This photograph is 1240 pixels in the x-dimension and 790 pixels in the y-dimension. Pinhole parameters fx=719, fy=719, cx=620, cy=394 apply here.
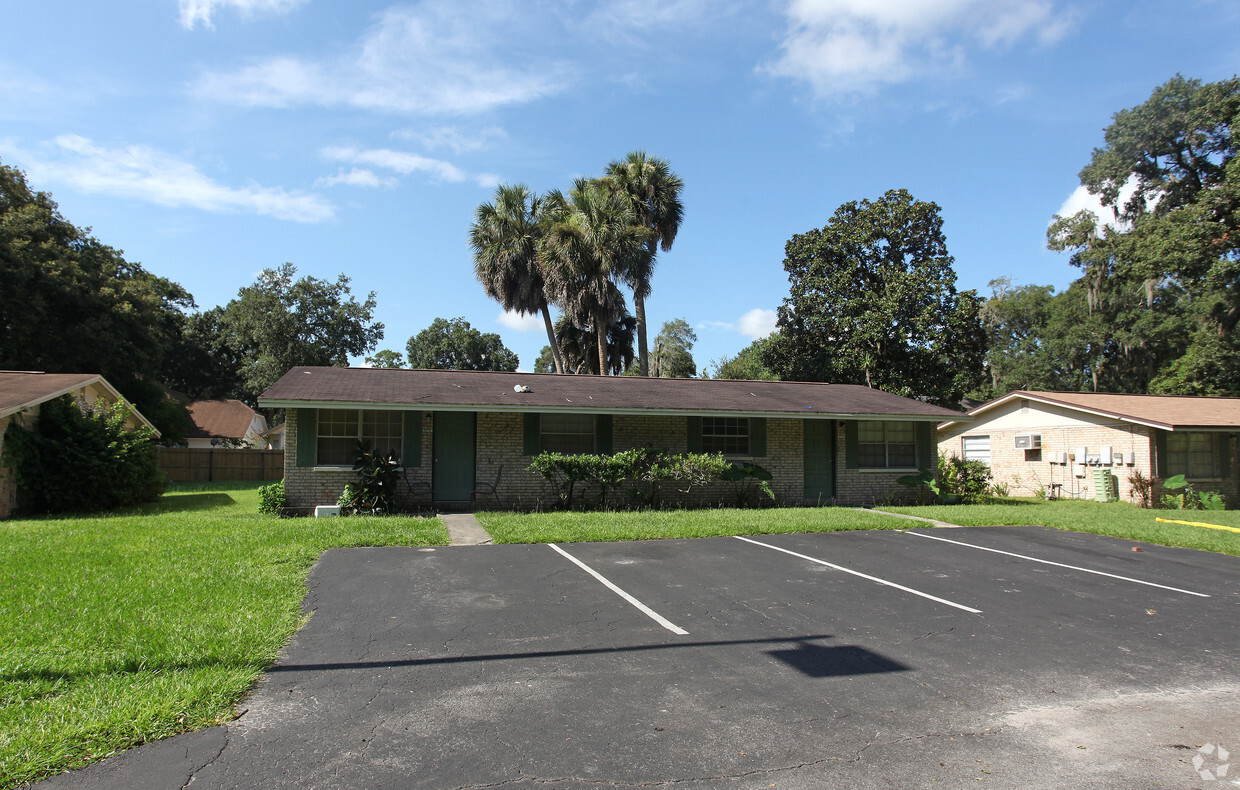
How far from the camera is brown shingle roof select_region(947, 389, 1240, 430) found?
18922mm

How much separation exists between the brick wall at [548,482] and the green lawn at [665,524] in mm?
1413

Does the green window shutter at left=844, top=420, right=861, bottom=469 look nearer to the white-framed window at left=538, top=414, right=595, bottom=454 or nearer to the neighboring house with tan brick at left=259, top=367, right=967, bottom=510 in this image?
the neighboring house with tan brick at left=259, top=367, right=967, bottom=510

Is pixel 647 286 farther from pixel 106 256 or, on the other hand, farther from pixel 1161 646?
pixel 1161 646

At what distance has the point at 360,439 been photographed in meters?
15.7

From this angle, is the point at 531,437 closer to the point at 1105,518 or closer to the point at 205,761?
the point at 205,761

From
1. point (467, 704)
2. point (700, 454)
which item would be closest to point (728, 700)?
point (467, 704)

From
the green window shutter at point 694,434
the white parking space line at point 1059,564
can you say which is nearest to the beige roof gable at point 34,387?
the green window shutter at point 694,434

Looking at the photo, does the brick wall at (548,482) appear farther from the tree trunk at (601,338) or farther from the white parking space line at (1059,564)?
the tree trunk at (601,338)

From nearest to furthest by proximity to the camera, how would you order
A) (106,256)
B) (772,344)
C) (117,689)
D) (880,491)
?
(117,689), (880,491), (106,256), (772,344)

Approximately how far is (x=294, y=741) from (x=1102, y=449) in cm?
2225

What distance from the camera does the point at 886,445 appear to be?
63.5 feet

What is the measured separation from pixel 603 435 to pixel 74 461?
39.4 feet
